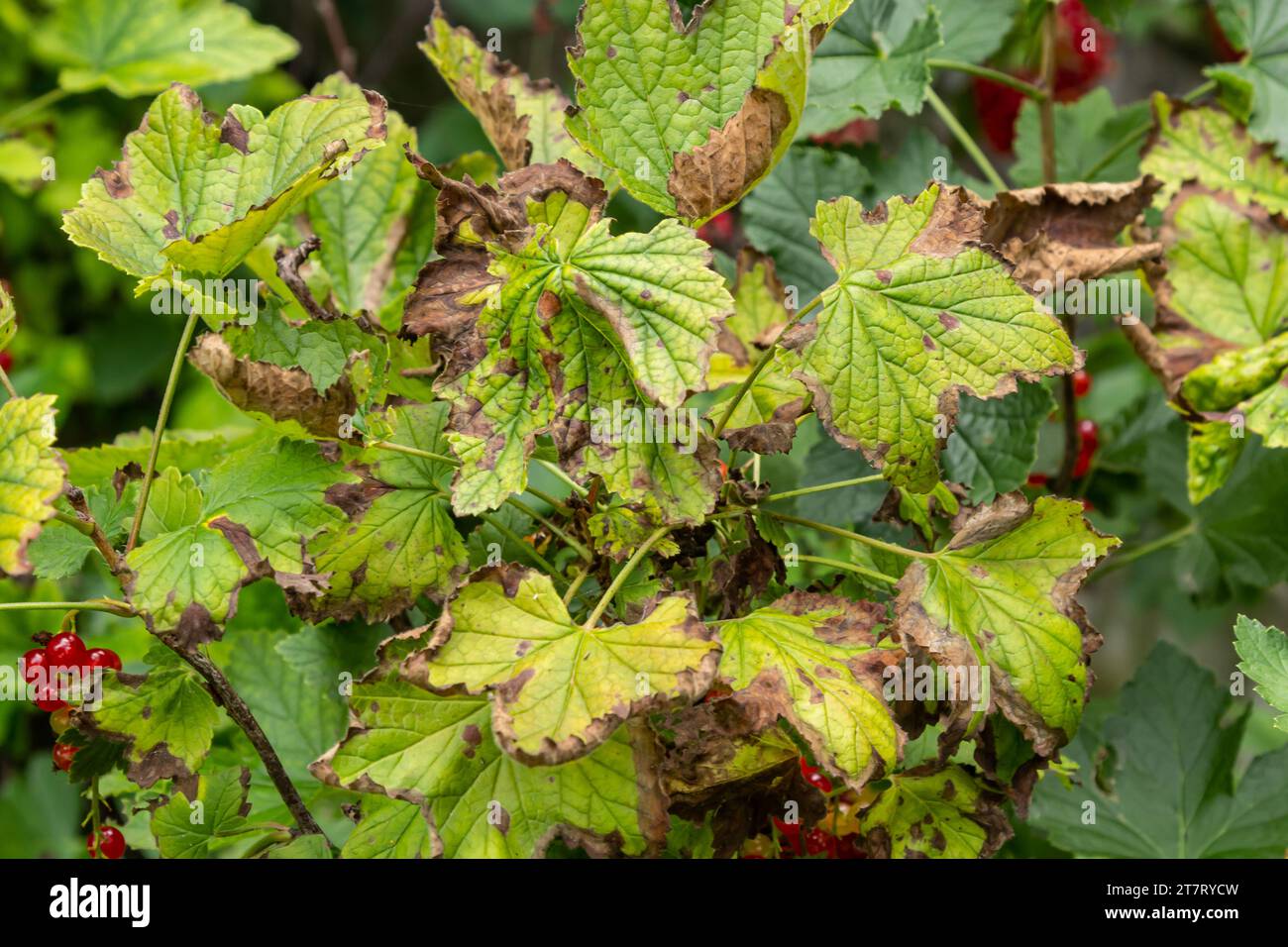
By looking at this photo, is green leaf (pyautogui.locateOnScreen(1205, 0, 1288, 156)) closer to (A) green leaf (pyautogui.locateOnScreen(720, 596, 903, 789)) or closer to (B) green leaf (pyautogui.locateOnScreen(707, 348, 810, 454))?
(B) green leaf (pyautogui.locateOnScreen(707, 348, 810, 454))

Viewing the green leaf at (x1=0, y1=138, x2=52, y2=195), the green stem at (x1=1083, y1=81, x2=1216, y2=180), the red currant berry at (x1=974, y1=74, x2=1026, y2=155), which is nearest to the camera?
the green stem at (x1=1083, y1=81, x2=1216, y2=180)

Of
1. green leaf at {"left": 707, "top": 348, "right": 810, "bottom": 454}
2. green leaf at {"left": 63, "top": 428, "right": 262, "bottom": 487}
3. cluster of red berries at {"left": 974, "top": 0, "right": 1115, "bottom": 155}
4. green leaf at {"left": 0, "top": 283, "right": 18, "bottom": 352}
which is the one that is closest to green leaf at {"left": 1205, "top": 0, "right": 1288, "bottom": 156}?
cluster of red berries at {"left": 974, "top": 0, "right": 1115, "bottom": 155}

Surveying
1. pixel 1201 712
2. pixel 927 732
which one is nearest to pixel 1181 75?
pixel 1201 712

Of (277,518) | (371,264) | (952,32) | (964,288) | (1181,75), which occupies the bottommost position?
(277,518)

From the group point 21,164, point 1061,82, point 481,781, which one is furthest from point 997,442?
point 21,164
